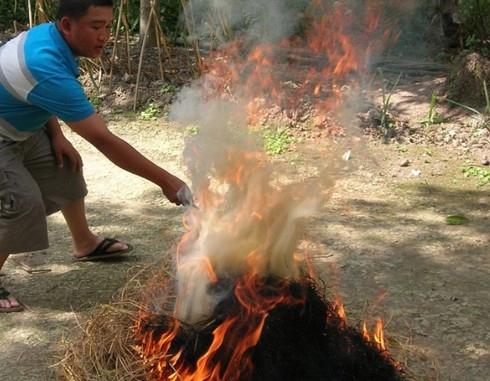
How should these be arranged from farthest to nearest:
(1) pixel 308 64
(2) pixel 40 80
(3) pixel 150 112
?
1. (1) pixel 308 64
2. (3) pixel 150 112
3. (2) pixel 40 80

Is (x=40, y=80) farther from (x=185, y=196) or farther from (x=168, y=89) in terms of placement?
(x=168, y=89)

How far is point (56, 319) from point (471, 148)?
3962 mm

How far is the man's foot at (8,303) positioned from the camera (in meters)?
3.81

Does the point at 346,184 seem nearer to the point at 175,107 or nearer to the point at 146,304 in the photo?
the point at 175,107

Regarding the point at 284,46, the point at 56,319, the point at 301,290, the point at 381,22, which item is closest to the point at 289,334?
the point at 301,290

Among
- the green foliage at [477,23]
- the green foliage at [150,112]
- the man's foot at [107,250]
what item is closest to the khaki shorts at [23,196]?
the man's foot at [107,250]

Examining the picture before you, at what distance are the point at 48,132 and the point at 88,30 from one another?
866 mm

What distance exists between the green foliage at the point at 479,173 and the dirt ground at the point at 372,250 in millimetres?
75

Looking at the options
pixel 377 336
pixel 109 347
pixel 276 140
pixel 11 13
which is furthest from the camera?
pixel 11 13

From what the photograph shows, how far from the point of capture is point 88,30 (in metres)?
3.41

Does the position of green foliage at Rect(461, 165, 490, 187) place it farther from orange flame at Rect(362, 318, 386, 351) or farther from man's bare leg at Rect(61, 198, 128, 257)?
man's bare leg at Rect(61, 198, 128, 257)

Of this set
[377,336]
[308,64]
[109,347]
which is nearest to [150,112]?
[308,64]

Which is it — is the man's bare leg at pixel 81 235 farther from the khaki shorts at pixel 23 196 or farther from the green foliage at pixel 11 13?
the green foliage at pixel 11 13

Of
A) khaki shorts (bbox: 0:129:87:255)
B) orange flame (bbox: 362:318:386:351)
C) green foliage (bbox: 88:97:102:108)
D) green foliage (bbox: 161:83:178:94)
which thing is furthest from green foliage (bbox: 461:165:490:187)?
green foliage (bbox: 88:97:102:108)
